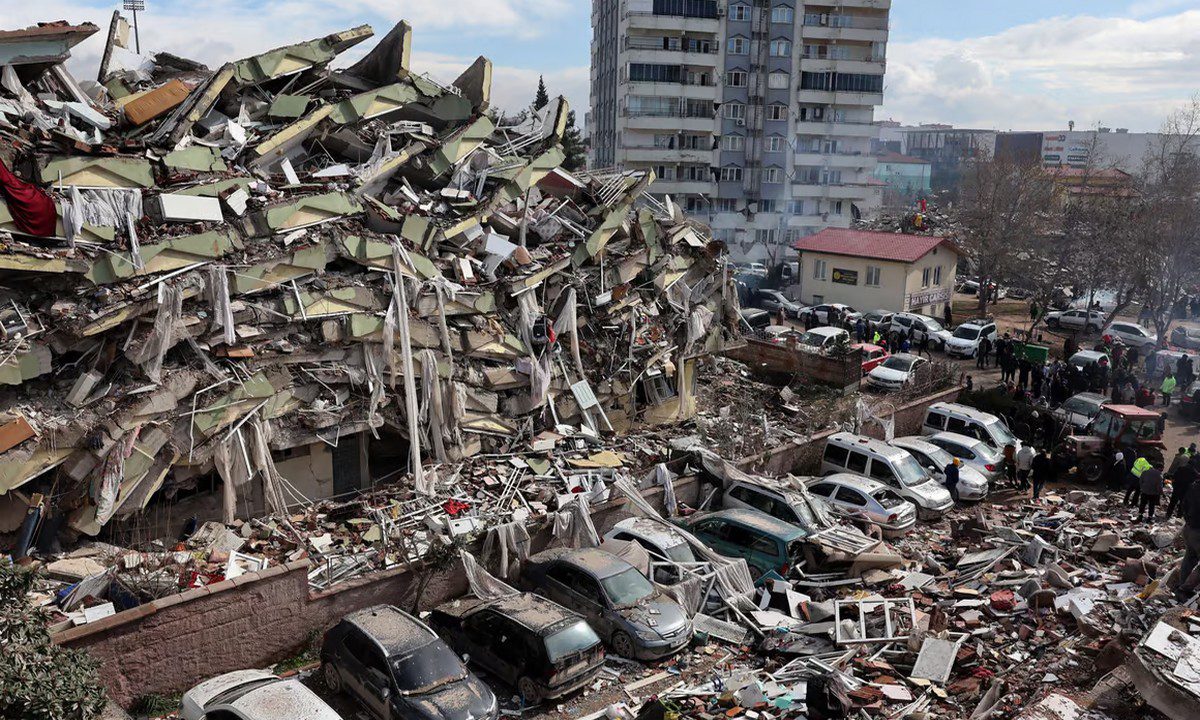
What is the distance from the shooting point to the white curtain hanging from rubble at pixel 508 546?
1452 cm

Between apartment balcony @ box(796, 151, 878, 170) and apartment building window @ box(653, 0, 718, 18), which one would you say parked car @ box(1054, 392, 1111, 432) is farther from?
apartment balcony @ box(796, 151, 878, 170)

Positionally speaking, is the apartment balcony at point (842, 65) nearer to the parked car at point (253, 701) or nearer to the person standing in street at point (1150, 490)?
the person standing in street at point (1150, 490)

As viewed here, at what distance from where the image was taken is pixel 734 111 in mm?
59719

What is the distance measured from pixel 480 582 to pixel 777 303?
29422 mm

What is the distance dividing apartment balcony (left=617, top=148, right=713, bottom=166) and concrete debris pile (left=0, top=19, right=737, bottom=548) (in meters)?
35.5

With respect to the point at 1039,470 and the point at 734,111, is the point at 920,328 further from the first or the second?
the point at 734,111

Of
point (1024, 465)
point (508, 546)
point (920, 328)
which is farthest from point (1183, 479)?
point (920, 328)

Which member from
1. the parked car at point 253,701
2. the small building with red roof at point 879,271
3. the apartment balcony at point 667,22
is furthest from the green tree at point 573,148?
the parked car at point 253,701

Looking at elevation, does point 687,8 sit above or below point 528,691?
above

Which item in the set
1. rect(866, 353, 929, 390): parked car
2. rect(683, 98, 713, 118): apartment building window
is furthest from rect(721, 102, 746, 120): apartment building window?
rect(866, 353, 929, 390): parked car

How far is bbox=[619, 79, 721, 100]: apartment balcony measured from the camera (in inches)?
2231

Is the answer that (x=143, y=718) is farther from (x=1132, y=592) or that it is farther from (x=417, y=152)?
(x=1132, y=592)

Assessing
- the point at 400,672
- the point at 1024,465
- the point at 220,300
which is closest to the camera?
the point at 400,672

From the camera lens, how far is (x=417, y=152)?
1933cm
